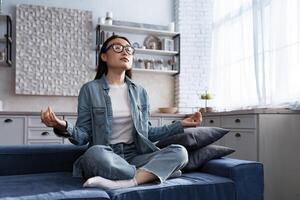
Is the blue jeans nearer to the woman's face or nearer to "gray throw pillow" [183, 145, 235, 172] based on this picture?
"gray throw pillow" [183, 145, 235, 172]

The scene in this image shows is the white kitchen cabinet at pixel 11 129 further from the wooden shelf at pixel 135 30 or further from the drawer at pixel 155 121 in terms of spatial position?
the wooden shelf at pixel 135 30

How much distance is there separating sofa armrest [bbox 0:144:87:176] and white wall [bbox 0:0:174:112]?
6.77 feet

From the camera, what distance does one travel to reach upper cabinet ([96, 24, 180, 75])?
412cm

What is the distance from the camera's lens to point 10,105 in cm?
370

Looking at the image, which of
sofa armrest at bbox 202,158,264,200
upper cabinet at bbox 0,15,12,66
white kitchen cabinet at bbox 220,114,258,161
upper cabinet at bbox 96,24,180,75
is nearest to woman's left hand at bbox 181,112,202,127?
sofa armrest at bbox 202,158,264,200

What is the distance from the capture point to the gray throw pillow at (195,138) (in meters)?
1.83

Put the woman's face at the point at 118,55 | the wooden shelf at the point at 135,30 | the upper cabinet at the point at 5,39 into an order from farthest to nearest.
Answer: the wooden shelf at the point at 135,30
the upper cabinet at the point at 5,39
the woman's face at the point at 118,55

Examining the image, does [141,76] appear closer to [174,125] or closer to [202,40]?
[202,40]

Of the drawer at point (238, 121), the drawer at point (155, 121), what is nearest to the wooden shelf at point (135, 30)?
the drawer at point (155, 121)

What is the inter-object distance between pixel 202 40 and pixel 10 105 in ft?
8.62

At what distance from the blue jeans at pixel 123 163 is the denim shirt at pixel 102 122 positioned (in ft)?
0.43

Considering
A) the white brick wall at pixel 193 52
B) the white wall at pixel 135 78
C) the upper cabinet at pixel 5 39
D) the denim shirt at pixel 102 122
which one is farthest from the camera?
the white brick wall at pixel 193 52

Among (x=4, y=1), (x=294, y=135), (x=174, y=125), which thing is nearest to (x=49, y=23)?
(x=4, y=1)

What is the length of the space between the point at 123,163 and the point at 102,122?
348mm
